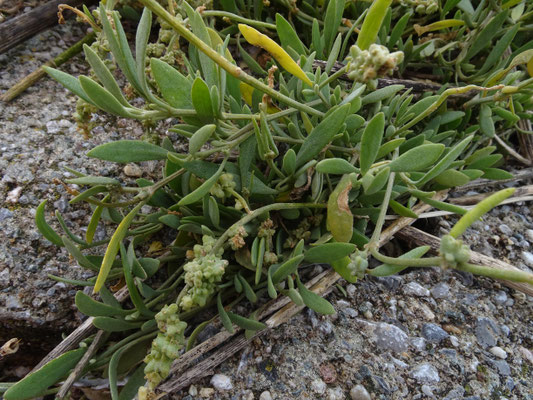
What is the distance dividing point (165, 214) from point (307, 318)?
1.92 feet

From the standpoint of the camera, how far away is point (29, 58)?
2012mm

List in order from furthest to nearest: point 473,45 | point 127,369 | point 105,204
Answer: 1. point 473,45
2. point 127,369
3. point 105,204

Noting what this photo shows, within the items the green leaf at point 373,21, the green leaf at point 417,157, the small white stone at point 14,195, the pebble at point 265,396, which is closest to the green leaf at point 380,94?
the green leaf at point 373,21

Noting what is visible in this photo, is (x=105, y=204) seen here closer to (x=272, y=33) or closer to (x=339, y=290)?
(x=339, y=290)

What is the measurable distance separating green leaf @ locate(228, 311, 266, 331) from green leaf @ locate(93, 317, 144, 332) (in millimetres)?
313

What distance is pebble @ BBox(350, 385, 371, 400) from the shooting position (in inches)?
50.4

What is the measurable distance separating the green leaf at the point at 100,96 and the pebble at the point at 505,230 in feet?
4.87

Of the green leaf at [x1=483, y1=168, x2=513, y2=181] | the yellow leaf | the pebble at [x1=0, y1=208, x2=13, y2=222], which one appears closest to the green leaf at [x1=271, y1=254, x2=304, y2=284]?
the yellow leaf

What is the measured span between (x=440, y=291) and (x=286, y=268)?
663 millimetres

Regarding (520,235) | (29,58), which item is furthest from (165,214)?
(520,235)

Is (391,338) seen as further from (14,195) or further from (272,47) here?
(14,195)

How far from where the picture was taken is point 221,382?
1.33m

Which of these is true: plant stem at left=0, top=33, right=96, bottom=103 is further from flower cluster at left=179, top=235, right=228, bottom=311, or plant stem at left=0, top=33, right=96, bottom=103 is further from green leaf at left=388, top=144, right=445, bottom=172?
green leaf at left=388, top=144, right=445, bottom=172

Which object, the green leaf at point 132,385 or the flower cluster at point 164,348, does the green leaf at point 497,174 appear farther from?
the green leaf at point 132,385
